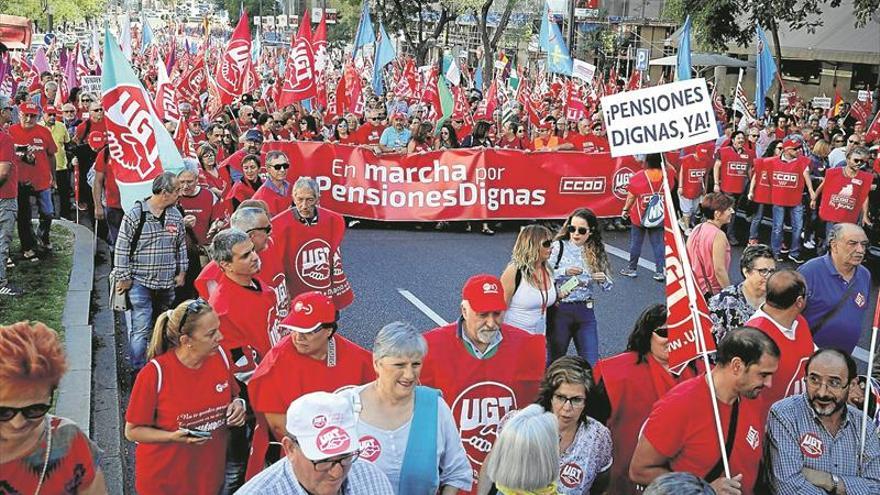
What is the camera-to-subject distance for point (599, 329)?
973cm

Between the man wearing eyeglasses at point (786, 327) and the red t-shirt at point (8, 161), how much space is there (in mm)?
7289

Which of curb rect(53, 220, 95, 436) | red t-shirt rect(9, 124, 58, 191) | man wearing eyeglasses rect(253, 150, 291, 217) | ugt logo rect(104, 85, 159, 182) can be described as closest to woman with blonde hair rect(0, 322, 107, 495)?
curb rect(53, 220, 95, 436)

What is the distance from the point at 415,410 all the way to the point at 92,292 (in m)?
7.18

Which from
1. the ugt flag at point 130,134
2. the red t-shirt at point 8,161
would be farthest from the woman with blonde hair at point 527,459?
the red t-shirt at point 8,161

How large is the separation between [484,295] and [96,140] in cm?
920

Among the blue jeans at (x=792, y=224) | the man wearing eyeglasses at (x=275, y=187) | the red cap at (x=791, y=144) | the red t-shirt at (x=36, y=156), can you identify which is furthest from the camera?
the red cap at (x=791, y=144)

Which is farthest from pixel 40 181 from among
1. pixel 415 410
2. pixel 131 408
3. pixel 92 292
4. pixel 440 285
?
pixel 415 410

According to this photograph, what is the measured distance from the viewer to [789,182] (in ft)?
43.0

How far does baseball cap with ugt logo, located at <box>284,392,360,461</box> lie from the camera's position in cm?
295

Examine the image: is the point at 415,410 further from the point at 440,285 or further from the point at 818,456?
the point at 440,285

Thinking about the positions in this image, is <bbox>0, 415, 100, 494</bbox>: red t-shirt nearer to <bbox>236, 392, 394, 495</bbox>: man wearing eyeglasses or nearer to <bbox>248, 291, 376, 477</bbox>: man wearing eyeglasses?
<bbox>236, 392, 394, 495</bbox>: man wearing eyeglasses

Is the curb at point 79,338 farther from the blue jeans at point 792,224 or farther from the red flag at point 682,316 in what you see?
the blue jeans at point 792,224

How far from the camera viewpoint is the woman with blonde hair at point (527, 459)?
3.30 metres

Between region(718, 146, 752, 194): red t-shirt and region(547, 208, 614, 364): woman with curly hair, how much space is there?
8180 millimetres
